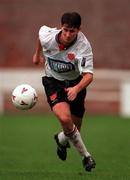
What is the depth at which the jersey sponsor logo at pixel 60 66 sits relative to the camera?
9383 mm

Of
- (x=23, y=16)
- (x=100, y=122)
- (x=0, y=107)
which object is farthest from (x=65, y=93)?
(x=23, y=16)

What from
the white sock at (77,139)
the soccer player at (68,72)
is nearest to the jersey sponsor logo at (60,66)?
the soccer player at (68,72)

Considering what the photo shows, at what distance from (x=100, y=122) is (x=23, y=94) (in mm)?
11980

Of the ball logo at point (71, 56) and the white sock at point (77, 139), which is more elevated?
the ball logo at point (71, 56)

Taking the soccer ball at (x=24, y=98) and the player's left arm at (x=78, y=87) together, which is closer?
the player's left arm at (x=78, y=87)

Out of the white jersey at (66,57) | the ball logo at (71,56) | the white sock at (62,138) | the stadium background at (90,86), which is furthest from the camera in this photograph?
the stadium background at (90,86)

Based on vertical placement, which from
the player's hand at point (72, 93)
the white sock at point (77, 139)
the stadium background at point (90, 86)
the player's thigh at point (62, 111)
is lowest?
the stadium background at point (90, 86)

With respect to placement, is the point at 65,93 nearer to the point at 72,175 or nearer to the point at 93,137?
the point at 72,175

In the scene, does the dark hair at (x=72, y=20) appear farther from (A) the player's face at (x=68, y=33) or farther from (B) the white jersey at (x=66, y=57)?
(B) the white jersey at (x=66, y=57)

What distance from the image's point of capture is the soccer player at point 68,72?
8.99 meters

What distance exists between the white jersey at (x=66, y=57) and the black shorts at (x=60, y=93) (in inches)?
2.4

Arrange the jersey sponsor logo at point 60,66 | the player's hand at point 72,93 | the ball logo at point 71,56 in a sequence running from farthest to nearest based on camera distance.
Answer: the jersey sponsor logo at point 60,66, the ball logo at point 71,56, the player's hand at point 72,93

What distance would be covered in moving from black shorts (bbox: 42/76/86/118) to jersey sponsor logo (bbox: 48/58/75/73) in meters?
0.20

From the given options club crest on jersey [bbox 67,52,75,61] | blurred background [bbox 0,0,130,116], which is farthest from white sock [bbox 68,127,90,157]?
blurred background [bbox 0,0,130,116]
